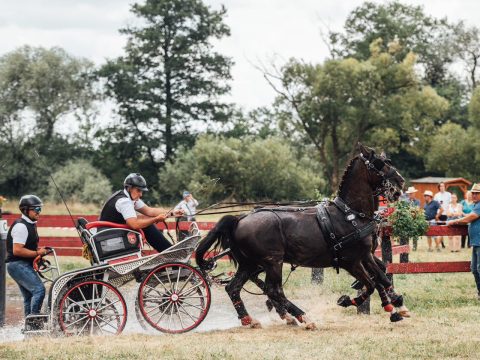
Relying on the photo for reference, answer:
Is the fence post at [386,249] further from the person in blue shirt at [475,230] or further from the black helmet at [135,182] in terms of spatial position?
the black helmet at [135,182]

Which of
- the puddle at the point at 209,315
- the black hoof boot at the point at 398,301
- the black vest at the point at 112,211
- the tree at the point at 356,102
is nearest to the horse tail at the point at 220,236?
the puddle at the point at 209,315

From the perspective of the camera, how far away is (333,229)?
30.5ft

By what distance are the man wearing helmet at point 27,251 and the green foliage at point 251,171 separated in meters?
32.0

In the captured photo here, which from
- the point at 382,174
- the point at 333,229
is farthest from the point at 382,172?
the point at 333,229

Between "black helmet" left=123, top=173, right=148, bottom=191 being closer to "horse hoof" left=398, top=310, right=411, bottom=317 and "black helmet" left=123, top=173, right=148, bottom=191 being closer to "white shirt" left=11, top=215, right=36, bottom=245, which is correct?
"white shirt" left=11, top=215, right=36, bottom=245

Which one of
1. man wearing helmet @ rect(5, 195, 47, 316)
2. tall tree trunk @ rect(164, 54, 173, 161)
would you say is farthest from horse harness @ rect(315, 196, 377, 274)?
tall tree trunk @ rect(164, 54, 173, 161)

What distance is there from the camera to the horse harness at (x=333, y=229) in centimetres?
923

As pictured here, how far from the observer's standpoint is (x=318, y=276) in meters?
13.4

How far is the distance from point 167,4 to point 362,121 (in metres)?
15.8

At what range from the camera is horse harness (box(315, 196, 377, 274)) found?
923 centimetres

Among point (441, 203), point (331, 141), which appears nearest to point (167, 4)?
point (331, 141)

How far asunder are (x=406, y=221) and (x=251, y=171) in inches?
1237

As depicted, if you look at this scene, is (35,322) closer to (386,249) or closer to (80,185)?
(386,249)

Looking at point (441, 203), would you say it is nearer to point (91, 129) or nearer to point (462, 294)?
point (462, 294)
